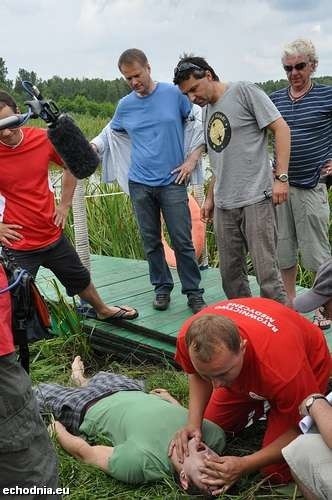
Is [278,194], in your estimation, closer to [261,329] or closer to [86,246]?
[261,329]

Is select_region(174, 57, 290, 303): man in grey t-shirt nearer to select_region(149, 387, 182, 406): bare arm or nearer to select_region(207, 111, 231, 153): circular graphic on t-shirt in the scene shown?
select_region(207, 111, 231, 153): circular graphic on t-shirt

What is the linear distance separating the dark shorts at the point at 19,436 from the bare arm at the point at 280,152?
74.1 inches

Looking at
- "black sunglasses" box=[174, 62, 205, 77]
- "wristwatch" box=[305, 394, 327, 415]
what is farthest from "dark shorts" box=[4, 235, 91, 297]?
"wristwatch" box=[305, 394, 327, 415]

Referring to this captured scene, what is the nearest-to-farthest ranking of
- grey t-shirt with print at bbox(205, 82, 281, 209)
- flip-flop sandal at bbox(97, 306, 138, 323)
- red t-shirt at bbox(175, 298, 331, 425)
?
red t-shirt at bbox(175, 298, 331, 425) → grey t-shirt with print at bbox(205, 82, 281, 209) → flip-flop sandal at bbox(97, 306, 138, 323)

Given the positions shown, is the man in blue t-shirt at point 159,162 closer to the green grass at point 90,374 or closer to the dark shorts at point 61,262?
the dark shorts at point 61,262

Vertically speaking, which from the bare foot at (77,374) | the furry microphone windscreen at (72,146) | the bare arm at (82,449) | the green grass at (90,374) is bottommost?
the green grass at (90,374)

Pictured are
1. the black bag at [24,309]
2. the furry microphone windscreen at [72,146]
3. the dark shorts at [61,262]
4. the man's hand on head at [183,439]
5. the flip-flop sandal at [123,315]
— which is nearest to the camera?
the furry microphone windscreen at [72,146]

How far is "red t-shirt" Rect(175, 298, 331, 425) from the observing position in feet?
7.61

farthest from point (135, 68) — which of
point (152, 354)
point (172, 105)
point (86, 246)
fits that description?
point (152, 354)

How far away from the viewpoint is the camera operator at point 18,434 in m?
1.86

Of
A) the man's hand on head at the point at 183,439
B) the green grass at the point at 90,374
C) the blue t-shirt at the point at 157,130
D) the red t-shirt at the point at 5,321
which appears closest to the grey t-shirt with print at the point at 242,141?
the blue t-shirt at the point at 157,130

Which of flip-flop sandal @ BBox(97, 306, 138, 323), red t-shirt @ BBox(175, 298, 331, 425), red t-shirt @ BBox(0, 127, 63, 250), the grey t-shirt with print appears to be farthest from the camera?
flip-flop sandal @ BBox(97, 306, 138, 323)

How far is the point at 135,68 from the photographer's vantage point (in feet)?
12.3

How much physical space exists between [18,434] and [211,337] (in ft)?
2.47
